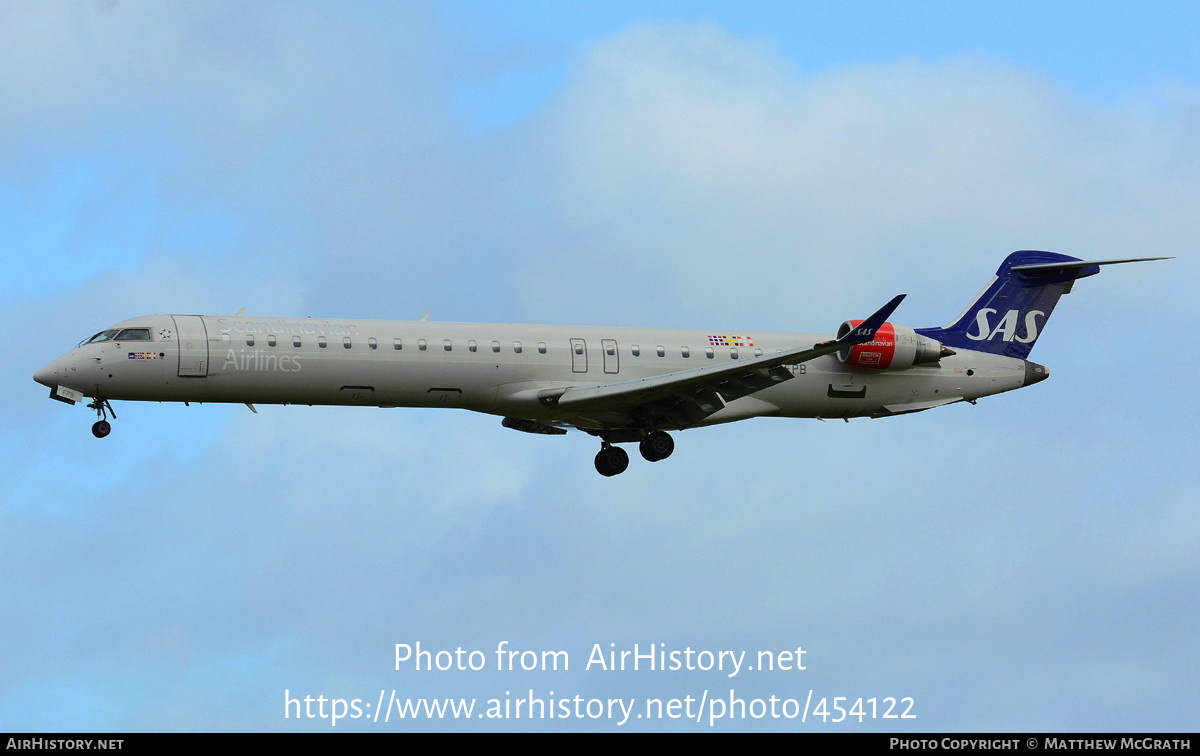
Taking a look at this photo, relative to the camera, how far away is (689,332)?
150 ft

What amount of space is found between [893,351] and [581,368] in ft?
26.1

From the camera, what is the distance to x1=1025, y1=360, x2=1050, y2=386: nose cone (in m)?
48.6

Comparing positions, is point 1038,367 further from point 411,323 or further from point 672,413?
point 411,323

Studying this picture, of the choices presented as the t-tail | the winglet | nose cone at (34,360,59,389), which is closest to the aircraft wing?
the winglet

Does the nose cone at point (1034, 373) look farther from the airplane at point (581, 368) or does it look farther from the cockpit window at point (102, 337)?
the cockpit window at point (102, 337)

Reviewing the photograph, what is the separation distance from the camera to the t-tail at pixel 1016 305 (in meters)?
48.6

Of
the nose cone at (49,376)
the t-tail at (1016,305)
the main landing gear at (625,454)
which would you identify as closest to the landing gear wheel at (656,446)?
the main landing gear at (625,454)

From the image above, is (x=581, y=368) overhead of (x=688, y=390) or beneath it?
overhead

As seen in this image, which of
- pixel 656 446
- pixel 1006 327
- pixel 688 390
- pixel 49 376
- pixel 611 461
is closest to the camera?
pixel 49 376

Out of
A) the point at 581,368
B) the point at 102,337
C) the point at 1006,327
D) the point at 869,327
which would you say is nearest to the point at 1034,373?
the point at 1006,327

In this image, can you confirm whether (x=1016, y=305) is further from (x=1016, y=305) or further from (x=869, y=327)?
(x=869, y=327)

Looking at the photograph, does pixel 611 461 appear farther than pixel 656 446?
Yes

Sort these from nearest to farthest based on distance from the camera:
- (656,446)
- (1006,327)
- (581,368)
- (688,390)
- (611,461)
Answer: (688,390) → (581,368) → (656,446) → (611,461) → (1006,327)

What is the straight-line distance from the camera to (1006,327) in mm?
48750
